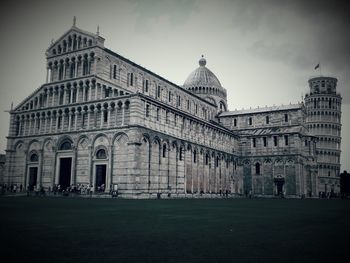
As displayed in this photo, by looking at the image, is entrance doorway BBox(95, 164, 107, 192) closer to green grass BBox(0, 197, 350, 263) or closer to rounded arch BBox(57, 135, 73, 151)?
rounded arch BBox(57, 135, 73, 151)

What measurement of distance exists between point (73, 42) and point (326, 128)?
71.9 metres

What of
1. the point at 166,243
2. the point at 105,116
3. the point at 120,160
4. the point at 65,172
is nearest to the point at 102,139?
the point at 105,116

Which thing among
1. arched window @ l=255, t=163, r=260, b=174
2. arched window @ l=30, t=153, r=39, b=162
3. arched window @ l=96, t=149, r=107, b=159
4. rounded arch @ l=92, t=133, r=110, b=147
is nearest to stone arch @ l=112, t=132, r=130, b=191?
rounded arch @ l=92, t=133, r=110, b=147

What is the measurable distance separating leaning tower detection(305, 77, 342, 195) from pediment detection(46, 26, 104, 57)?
6850 cm

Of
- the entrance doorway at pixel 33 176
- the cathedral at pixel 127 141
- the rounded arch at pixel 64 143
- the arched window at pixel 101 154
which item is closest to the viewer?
the cathedral at pixel 127 141

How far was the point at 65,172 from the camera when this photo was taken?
138ft

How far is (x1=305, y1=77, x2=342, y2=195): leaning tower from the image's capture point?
8881 centimetres

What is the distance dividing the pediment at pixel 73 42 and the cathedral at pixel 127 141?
0.43 feet

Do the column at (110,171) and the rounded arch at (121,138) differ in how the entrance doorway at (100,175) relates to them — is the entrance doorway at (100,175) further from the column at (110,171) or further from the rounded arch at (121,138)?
the rounded arch at (121,138)

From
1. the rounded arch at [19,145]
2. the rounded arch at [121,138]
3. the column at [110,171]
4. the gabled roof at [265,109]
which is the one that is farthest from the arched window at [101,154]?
the gabled roof at [265,109]

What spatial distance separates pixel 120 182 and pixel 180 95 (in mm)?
26292

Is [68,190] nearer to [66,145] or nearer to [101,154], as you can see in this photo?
[101,154]

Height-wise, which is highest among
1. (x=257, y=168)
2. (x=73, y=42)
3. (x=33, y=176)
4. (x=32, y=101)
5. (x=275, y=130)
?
(x=73, y=42)

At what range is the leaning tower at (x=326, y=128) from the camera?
88812mm
